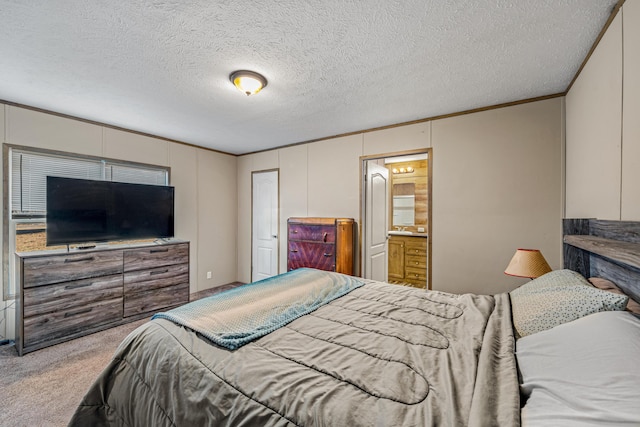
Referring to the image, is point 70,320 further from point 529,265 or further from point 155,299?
point 529,265

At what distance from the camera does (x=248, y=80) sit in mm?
2211

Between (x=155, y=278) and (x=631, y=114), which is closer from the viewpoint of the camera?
(x=631, y=114)

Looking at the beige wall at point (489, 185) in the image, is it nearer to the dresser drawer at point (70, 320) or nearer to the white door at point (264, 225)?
the white door at point (264, 225)

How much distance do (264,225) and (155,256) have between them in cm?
184

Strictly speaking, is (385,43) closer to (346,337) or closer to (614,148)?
(614,148)

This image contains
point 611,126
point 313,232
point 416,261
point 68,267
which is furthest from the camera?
point 416,261

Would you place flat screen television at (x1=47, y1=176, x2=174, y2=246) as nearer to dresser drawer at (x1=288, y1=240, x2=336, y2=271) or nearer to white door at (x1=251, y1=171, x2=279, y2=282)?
white door at (x1=251, y1=171, x2=279, y2=282)

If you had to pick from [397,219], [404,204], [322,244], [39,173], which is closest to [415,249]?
[397,219]

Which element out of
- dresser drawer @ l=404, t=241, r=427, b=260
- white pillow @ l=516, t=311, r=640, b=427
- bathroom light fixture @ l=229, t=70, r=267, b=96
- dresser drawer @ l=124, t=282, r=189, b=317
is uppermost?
bathroom light fixture @ l=229, t=70, r=267, b=96

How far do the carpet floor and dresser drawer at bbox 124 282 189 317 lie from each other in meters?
0.37

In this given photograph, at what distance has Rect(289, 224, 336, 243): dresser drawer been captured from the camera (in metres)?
3.65

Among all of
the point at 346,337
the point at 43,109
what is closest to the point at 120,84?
the point at 43,109

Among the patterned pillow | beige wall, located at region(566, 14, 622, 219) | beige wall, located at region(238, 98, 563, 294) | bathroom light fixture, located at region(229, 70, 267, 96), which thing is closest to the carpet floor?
bathroom light fixture, located at region(229, 70, 267, 96)

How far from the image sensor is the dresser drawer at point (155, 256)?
3277 mm
